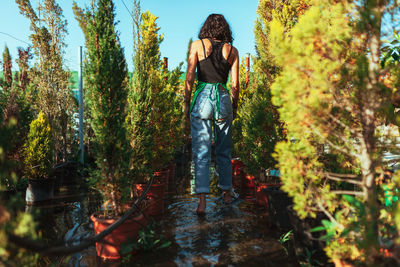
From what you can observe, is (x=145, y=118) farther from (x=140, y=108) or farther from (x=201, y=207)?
(x=201, y=207)

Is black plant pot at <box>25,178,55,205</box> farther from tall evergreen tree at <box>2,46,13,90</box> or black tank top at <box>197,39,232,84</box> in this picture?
tall evergreen tree at <box>2,46,13,90</box>

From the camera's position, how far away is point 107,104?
8.59 feet

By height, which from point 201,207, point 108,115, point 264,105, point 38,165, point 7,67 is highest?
point 7,67

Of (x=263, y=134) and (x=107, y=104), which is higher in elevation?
(x=107, y=104)

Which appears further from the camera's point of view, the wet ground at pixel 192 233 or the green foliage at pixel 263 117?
the green foliage at pixel 263 117

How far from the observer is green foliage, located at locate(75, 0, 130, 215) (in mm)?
2596

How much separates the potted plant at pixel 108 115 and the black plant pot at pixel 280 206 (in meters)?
1.52

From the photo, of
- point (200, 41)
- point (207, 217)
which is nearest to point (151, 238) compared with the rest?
point (207, 217)

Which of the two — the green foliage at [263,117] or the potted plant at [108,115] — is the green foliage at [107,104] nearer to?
the potted plant at [108,115]

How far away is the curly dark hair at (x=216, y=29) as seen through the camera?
13.0 ft

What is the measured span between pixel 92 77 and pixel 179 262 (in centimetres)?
194

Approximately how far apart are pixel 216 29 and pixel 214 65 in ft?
1.82

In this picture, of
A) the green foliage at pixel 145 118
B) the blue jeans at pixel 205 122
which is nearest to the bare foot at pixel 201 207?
the blue jeans at pixel 205 122

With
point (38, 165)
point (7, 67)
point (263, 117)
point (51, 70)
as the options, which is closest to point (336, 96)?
point (263, 117)
